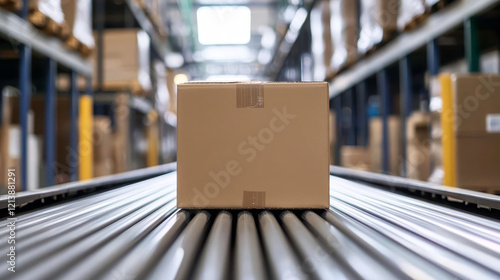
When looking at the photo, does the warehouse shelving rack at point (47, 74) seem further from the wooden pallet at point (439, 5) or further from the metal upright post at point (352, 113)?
the metal upright post at point (352, 113)

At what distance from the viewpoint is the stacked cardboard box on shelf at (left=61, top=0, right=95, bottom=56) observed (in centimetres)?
347

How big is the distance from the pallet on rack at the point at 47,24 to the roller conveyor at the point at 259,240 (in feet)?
6.09

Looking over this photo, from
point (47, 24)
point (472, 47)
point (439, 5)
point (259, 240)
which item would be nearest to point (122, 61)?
point (47, 24)

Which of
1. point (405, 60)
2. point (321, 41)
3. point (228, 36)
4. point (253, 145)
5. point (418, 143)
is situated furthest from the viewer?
point (228, 36)

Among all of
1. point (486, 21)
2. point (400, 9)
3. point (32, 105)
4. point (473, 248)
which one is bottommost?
point (473, 248)

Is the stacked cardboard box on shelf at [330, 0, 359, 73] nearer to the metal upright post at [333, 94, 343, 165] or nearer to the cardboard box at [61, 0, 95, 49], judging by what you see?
the metal upright post at [333, 94, 343, 165]

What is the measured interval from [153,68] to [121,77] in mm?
3267

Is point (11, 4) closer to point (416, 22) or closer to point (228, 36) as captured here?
point (416, 22)

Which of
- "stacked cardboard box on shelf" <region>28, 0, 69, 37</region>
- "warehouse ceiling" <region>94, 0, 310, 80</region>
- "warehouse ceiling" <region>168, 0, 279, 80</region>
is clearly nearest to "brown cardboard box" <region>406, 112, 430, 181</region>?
"stacked cardboard box on shelf" <region>28, 0, 69, 37</region>

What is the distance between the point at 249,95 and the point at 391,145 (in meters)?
3.55

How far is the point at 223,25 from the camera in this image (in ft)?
37.6

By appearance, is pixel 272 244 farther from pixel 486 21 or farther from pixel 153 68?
pixel 153 68

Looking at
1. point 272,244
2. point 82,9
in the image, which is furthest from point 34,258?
point 82,9

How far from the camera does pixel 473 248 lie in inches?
35.7
